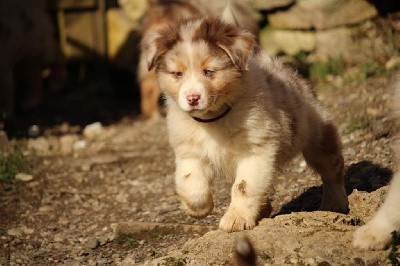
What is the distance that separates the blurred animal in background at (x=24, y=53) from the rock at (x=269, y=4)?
10.0 feet

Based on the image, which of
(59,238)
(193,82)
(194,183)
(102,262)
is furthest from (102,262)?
(193,82)

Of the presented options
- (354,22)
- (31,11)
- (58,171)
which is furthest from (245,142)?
(31,11)

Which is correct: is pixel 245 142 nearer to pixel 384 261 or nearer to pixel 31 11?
pixel 384 261

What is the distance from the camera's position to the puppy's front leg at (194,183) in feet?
14.2

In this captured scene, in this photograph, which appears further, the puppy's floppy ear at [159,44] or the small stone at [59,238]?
the small stone at [59,238]

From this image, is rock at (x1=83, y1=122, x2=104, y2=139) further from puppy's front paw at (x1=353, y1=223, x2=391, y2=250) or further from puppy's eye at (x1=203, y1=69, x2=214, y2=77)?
puppy's front paw at (x1=353, y1=223, x2=391, y2=250)

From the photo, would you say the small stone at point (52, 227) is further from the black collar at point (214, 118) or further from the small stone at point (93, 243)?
the black collar at point (214, 118)

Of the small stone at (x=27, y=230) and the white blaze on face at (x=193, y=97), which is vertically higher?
the white blaze on face at (x=193, y=97)

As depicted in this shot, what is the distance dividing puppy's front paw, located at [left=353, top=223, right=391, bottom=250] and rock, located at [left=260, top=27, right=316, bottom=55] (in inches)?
227

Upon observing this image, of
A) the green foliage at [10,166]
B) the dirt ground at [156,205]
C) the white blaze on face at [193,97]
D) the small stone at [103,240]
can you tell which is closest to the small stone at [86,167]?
the dirt ground at [156,205]

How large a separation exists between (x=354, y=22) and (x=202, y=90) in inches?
213

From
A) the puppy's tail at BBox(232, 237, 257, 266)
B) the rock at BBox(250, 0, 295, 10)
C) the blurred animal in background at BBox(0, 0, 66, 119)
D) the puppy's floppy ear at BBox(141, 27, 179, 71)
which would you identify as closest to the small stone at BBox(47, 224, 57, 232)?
the puppy's floppy ear at BBox(141, 27, 179, 71)

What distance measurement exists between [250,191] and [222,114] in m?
0.49

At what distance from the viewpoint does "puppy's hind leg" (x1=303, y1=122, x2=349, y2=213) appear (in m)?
5.06
